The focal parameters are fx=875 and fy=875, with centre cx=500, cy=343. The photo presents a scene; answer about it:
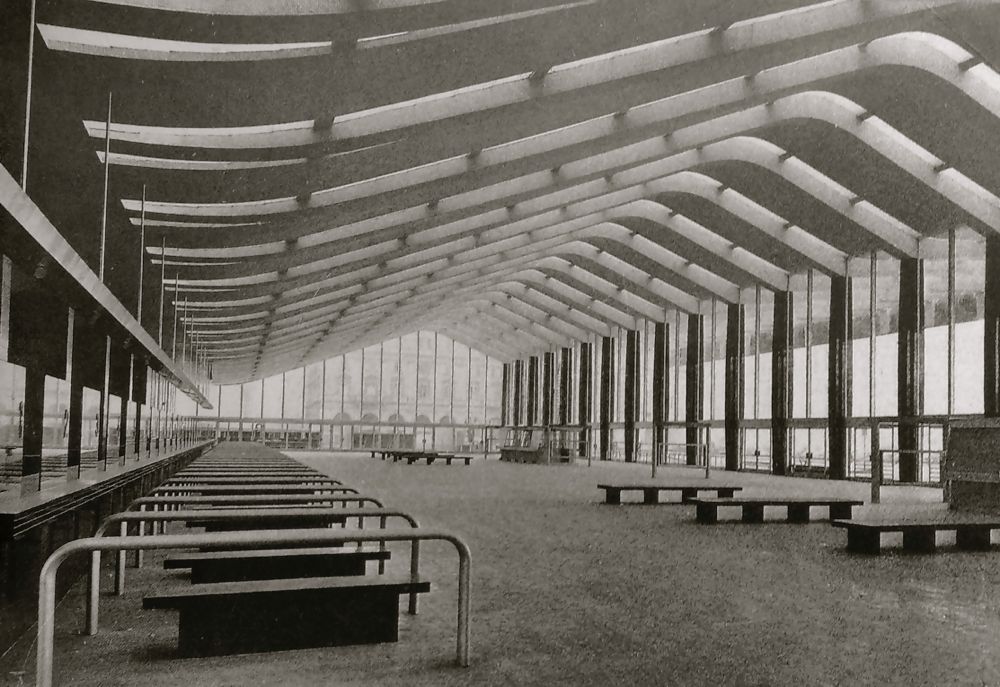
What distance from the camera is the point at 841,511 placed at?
10.2 m

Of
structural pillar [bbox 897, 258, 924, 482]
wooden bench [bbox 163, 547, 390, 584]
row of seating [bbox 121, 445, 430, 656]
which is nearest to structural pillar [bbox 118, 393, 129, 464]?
wooden bench [bbox 163, 547, 390, 584]

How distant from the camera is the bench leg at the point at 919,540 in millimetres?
7746

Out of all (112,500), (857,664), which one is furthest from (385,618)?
(112,500)

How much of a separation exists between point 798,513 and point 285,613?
314 inches

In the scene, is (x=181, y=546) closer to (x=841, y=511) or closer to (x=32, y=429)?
(x=32, y=429)

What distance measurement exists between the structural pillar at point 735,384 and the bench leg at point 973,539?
1690cm

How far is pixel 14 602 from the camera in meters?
4.14

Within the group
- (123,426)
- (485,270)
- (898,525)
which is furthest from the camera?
(485,270)

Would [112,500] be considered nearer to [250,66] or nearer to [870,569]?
[250,66]

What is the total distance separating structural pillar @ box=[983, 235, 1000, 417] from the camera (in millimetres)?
16359

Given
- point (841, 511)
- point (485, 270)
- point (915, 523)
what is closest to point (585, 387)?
point (485, 270)

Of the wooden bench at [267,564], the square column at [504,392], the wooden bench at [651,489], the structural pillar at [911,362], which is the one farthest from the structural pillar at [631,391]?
the wooden bench at [267,564]

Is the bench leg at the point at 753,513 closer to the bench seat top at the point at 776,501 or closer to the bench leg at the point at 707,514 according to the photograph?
the bench seat top at the point at 776,501

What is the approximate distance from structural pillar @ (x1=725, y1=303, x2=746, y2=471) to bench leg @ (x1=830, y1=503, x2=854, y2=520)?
14.8 meters
